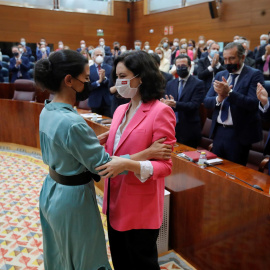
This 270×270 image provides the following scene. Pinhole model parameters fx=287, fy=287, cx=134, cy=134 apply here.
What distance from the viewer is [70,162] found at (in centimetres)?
116

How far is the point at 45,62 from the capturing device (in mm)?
1154

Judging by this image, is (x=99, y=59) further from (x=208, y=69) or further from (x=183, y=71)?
(x=183, y=71)

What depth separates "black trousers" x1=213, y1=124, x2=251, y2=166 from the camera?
7.41ft

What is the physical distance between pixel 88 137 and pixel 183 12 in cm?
1033

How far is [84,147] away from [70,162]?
123 mm

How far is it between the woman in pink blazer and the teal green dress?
14 centimetres

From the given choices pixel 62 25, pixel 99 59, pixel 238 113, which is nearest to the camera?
pixel 238 113

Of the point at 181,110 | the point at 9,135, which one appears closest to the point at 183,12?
the point at 9,135

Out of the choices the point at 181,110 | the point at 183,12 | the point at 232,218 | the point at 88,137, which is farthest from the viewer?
the point at 183,12

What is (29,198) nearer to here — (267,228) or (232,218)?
(232,218)

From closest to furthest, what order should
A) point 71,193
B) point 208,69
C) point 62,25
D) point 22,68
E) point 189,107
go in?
point 71,193 < point 189,107 < point 208,69 < point 22,68 < point 62,25

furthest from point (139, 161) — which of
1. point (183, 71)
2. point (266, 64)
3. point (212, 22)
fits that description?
point (212, 22)

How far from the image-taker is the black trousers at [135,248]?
141 cm

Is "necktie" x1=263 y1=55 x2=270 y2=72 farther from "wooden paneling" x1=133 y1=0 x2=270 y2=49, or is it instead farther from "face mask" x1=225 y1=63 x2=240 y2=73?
"face mask" x1=225 y1=63 x2=240 y2=73
